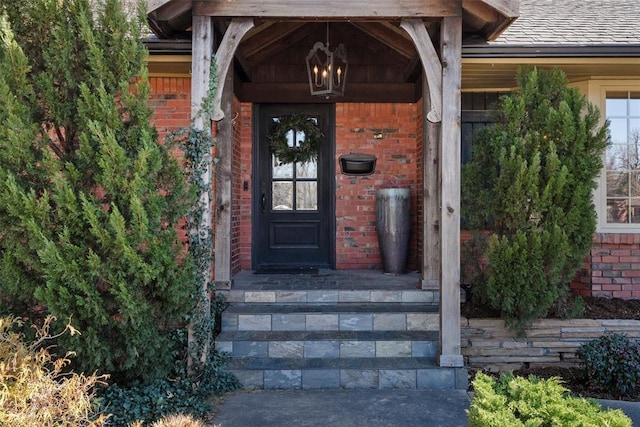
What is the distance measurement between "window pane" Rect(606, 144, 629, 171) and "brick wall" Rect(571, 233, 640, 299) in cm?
69

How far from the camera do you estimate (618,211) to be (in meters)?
4.94

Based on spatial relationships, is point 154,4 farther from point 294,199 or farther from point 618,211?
point 618,211

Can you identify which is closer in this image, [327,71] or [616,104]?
[327,71]

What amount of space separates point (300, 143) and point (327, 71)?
139cm

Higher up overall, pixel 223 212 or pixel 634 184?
pixel 634 184

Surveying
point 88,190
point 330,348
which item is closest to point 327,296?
point 330,348

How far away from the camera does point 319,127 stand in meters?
5.97

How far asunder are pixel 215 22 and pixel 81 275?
221 centimetres

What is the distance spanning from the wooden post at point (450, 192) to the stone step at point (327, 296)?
0.70 meters

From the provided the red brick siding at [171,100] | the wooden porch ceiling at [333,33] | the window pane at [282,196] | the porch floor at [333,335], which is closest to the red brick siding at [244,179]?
the wooden porch ceiling at [333,33]

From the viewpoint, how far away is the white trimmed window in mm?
4930

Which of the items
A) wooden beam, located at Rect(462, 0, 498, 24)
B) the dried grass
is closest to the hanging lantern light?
wooden beam, located at Rect(462, 0, 498, 24)

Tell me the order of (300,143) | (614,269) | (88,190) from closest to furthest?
(88,190) < (614,269) < (300,143)

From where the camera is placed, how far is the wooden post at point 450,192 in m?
3.68
